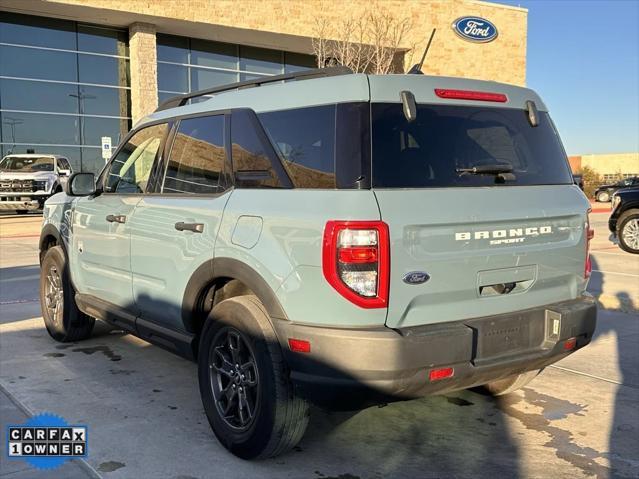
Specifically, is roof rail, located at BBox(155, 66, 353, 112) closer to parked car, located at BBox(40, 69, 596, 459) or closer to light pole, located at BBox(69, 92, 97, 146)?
parked car, located at BBox(40, 69, 596, 459)

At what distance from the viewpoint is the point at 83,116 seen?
2350 cm

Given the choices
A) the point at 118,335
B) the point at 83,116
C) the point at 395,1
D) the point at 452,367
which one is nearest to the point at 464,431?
the point at 452,367

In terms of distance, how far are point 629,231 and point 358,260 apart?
36.1 ft

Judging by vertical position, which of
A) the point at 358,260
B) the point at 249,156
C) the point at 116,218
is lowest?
the point at 358,260

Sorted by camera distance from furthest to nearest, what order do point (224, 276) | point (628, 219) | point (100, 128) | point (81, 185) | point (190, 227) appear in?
point (100, 128)
point (628, 219)
point (81, 185)
point (190, 227)
point (224, 276)

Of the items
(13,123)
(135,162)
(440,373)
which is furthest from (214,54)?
(440,373)

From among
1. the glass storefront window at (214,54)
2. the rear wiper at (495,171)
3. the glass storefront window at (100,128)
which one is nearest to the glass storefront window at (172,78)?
the glass storefront window at (214,54)

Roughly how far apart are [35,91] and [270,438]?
23.0 metres

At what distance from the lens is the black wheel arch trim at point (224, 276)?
3055mm

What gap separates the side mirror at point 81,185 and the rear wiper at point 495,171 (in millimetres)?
3096

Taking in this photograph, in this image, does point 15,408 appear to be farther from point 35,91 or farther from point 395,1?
point 395,1

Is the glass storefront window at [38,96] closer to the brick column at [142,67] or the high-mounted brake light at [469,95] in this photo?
the brick column at [142,67]

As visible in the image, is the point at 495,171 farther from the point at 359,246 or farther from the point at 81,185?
the point at 81,185

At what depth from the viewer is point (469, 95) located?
3.32 meters
